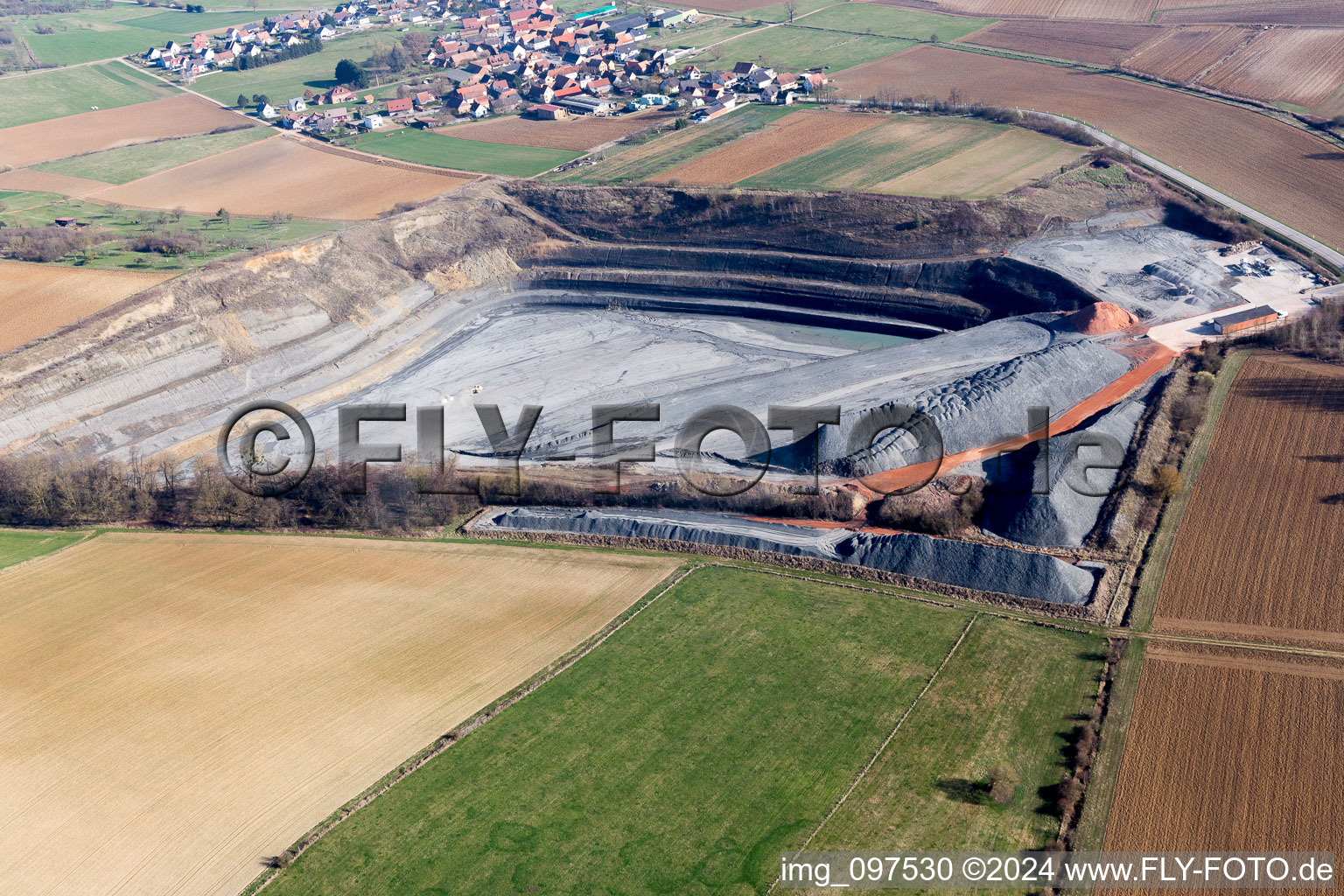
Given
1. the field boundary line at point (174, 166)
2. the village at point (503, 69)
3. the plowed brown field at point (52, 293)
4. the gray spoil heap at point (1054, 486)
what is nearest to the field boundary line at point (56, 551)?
the plowed brown field at point (52, 293)

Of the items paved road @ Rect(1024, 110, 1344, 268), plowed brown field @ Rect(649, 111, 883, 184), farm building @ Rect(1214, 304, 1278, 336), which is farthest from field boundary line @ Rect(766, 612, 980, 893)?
plowed brown field @ Rect(649, 111, 883, 184)

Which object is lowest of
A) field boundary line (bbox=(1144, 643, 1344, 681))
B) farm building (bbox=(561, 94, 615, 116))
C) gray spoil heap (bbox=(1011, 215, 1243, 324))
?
field boundary line (bbox=(1144, 643, 1344, 681))

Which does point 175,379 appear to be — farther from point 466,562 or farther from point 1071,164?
point 1071,164

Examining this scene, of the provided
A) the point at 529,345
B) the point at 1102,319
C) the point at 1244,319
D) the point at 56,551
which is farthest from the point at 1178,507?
the point at 56,551

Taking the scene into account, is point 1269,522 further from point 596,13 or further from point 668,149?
point 596,13

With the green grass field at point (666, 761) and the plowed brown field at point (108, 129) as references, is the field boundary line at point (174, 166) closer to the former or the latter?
the plowed brown field at point (108, 129)

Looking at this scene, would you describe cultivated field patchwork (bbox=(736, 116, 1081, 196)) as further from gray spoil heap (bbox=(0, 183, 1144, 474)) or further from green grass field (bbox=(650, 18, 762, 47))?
green grass field (bbox=(650, 18, 762, 47))

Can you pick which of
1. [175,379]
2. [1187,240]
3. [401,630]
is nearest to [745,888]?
[401,630]
